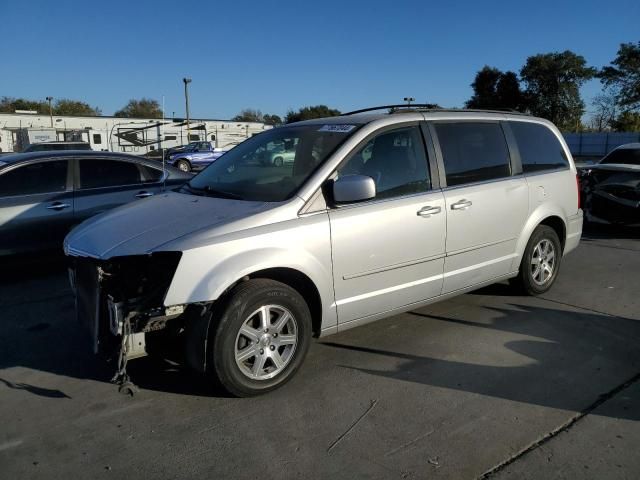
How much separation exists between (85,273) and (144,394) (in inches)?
35.0

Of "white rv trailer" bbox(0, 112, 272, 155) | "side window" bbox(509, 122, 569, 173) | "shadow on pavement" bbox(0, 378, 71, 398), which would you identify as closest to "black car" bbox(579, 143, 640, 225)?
"side window" bbox(509, 122, 569, 173)

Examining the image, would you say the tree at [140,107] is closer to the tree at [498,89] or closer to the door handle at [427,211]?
the tree at [498,89]

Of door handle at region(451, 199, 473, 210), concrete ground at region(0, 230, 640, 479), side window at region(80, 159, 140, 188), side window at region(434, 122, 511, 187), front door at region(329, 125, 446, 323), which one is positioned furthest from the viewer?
side window at region(80, 159, 140, 188)

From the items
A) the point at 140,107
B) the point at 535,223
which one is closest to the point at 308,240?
the point at 535,223

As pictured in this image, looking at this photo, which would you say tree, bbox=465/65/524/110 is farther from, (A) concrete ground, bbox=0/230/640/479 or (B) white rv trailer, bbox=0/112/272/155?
(A) concrete ground, bbox=0/230/640/479

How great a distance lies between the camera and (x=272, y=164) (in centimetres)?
435

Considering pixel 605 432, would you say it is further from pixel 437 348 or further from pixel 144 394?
pixel 144 394

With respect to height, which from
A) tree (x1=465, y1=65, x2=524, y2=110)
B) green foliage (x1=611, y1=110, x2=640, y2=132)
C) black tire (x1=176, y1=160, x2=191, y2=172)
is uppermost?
tree (x1=465, y1=65, x2=524, y2=110)

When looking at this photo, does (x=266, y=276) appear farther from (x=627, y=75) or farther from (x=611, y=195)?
(x=627, y=75)

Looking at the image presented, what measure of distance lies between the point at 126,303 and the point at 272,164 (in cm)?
170

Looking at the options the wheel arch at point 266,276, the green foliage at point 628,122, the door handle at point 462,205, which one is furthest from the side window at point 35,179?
the green foliage at point 628,122

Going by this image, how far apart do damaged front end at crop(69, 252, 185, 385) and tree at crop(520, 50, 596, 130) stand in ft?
202

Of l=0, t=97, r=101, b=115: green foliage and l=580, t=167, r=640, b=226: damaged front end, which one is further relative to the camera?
l=0, t=97, r=101, b=115: green foliage

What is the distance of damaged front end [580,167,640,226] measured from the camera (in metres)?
8.40
